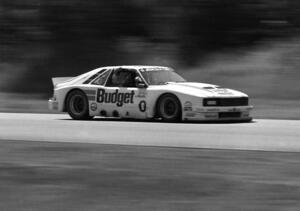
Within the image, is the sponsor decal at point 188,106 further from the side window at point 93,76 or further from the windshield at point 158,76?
the side window at point 93,76

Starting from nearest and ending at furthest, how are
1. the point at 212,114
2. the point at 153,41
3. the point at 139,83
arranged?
the point at 212,114
the point at 139,83
the point at 153,41

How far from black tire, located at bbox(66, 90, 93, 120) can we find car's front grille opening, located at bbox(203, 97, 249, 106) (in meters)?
2.99

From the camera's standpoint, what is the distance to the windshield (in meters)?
17.2

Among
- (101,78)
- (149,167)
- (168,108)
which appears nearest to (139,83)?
(168,108)

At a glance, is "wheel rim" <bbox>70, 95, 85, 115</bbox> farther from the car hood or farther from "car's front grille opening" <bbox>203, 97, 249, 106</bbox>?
"car's front grille opening" <bbox>203, 97, 249, 106</bbox>

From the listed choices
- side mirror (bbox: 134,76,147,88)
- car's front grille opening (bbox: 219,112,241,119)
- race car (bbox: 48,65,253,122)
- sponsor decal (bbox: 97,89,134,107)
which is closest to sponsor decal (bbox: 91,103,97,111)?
race car (bbox: 48,65,253,122)

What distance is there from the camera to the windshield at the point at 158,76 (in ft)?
56.5

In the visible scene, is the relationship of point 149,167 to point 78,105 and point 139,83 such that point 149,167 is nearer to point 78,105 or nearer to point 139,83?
point 139,83

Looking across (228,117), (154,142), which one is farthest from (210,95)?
(154,142)

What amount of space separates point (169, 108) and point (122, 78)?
1598 millimetres

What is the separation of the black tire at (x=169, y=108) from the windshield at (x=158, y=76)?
2.39 feet

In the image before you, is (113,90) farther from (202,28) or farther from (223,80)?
(202,28)

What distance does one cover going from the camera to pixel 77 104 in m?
18.0

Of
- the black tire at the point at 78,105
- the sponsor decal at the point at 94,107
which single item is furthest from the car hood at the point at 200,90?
the black tire at the point at 78,105
